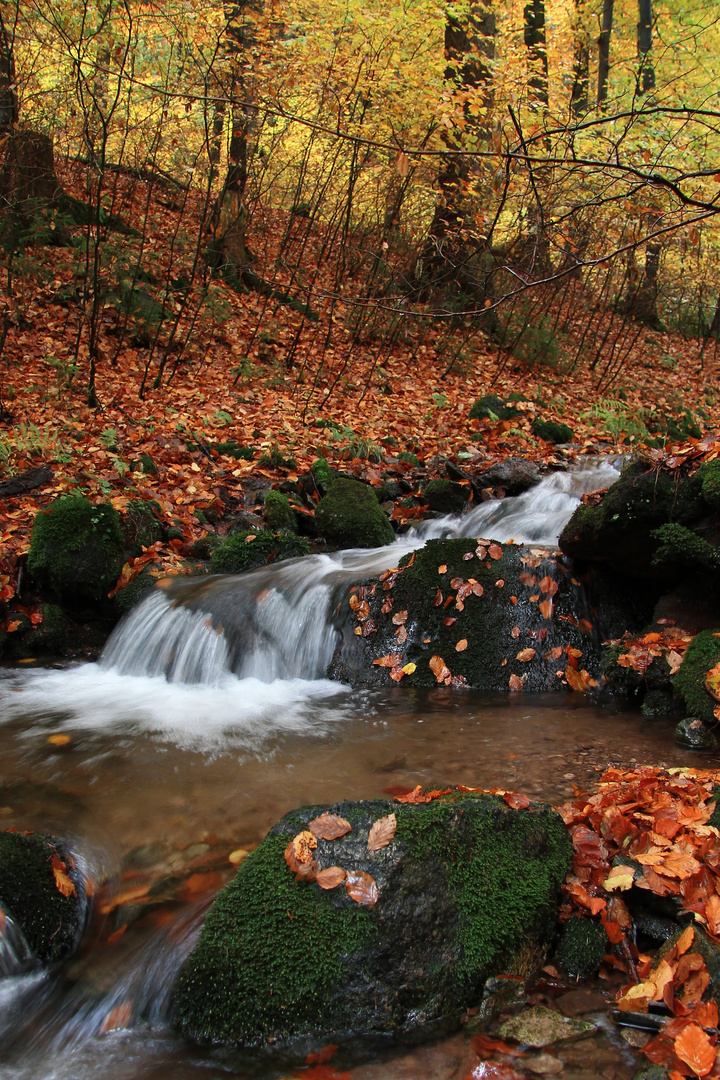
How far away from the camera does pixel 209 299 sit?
12.2 meters

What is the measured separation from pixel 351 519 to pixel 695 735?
14.8 feet

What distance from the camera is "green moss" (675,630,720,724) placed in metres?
4.28

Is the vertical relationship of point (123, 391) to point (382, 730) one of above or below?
above

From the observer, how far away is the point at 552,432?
10977mm

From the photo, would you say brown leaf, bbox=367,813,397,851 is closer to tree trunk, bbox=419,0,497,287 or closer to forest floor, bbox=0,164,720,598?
forest floor, bbox=0,164,720,598

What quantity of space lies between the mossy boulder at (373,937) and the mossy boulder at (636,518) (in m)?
3.30

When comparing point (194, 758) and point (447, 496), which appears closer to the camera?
point (194, 758)

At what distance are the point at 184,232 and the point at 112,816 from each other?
40.1ft

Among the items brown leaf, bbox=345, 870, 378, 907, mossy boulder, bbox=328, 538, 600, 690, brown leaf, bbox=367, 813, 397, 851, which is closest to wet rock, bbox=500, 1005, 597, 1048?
brown leaf, bbox=345, 870, 378, 907

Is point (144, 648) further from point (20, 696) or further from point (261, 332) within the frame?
point (261, 332)

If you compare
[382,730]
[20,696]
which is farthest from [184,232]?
[382,730]

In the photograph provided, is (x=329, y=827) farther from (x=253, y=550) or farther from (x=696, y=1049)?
(x=253, y=550)

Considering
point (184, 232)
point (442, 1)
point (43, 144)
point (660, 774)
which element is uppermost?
point (442, 1)

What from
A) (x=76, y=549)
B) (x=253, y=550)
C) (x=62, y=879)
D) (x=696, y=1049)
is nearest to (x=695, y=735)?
(x=696, y=1049)
